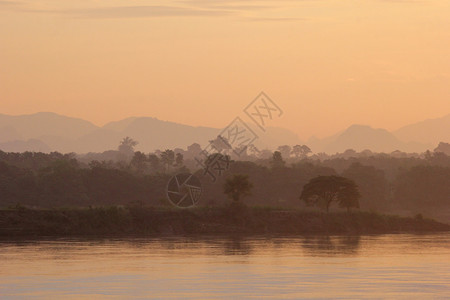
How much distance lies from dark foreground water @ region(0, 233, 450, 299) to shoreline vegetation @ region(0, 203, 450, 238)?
54.6 ft

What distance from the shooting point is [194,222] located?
378ft

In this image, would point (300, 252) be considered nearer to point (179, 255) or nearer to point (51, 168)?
point (179, 255)

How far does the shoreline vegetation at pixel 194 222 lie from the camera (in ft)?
357

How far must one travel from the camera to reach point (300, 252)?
7875 centimetres

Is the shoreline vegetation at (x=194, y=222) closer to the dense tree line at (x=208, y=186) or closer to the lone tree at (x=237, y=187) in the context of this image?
the lone tree at (x=237, y=187)

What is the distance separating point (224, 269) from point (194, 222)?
173ft

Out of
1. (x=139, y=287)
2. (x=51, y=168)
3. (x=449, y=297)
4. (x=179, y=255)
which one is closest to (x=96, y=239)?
(x=179, y=255)

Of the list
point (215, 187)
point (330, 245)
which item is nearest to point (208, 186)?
point (215, 187)

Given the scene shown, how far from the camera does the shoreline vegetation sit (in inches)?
4281

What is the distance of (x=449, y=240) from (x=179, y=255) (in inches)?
1440

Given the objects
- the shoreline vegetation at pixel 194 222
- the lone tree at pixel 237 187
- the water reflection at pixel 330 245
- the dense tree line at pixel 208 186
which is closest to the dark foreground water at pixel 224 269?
the water reflection at pixel 330 245

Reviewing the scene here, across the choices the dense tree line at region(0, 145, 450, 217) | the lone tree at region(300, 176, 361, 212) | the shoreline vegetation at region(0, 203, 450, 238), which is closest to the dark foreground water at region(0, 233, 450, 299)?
the shoreline vegetation at region(0, 203, 450, 238)

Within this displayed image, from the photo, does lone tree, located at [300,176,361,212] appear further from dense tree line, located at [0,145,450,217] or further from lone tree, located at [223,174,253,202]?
dense tree line, located at [0,145,450,217]

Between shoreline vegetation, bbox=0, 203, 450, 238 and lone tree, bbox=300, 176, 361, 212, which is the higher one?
lone tree, bbox=300, 176, 361, 212
